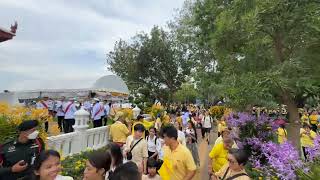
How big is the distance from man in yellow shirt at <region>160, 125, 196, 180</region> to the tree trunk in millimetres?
4188

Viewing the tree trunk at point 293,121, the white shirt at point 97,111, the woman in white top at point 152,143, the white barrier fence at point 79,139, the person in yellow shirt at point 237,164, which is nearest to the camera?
the person in yellow shirt at point 237,164

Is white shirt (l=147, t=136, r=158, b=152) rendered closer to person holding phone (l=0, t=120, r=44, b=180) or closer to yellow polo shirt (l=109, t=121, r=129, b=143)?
yellow polo shirt (l=109, t=121, r=129, b=143)

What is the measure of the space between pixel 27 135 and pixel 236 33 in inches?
181

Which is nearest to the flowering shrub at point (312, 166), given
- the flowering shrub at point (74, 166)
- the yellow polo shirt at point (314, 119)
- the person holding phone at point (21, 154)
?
the person holding phone at point (21, 154)

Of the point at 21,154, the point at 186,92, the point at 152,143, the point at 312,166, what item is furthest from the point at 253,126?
the point at 186,92

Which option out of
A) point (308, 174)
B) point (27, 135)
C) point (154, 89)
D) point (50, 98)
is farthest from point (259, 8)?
point (154, 89)

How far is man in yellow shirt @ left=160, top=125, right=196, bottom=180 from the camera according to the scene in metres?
5.14

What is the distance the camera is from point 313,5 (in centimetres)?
674

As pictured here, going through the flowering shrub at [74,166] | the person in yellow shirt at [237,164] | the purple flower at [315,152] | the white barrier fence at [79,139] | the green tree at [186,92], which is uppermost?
the green tree at [186,92]

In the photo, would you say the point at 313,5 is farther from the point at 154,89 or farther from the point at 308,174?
the point at 154,89

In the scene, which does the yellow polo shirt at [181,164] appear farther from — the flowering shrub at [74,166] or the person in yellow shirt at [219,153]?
the flowering shrub at [74,166]

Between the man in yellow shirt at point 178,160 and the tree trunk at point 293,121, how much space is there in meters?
4.19

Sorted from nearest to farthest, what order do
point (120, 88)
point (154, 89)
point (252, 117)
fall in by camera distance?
point (252, 117) → point (120, 88) → point (154, 89)

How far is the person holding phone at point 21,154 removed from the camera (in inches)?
168
